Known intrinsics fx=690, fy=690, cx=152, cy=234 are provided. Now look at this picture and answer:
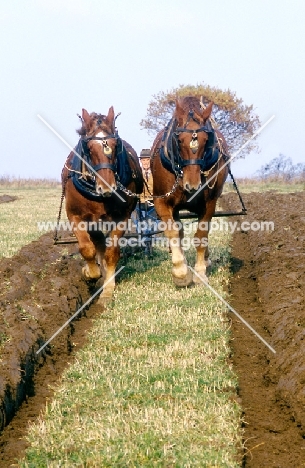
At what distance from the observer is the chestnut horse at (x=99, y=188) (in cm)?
707

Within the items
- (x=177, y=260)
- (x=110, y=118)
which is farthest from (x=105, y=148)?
(x=177, y=260)

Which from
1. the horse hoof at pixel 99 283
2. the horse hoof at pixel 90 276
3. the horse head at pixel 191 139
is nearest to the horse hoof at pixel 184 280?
the horse hoof at pixel 90 276

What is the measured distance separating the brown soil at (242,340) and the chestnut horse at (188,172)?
0.76m

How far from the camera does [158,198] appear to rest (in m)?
7.89

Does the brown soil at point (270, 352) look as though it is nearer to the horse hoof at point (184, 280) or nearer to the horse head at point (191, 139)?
the horse hoof at point (184, 280)

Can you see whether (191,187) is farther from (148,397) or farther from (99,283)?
(148,397)

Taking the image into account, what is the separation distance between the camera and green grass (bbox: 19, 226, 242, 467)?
3730 mm

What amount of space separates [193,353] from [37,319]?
1546 millimetres

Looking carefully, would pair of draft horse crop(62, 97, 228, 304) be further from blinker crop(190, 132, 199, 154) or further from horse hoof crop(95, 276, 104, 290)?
horse hoof crop(95, 276, 104, 290)

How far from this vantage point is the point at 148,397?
4566 millimetres

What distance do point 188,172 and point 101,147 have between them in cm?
93

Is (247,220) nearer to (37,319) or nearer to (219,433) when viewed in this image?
(37,319)

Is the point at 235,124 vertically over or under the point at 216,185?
under

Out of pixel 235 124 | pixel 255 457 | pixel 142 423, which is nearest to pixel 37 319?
pixel 142 423
